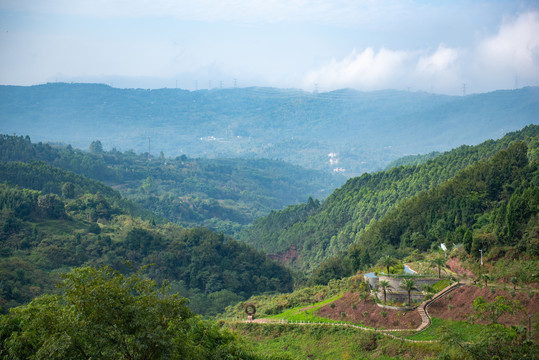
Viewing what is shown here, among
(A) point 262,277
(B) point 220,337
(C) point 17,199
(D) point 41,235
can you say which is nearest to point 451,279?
(B) point 220,337

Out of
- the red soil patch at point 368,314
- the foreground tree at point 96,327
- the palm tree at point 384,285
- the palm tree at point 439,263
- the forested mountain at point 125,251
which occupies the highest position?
the foreground tree at point 96,327

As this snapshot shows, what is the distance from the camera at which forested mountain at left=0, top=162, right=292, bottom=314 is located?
78.9m

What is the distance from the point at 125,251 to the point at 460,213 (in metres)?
53.3

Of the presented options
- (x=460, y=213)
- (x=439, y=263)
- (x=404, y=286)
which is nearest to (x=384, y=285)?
(x=404, y=286)

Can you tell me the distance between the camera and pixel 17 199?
9212cm

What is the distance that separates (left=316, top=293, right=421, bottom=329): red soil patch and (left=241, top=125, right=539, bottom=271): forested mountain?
44361 millimetres

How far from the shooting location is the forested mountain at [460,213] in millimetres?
47572

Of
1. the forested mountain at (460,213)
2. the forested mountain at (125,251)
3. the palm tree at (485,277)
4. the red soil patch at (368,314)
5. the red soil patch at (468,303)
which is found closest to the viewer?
the red soil patch at (468,303)

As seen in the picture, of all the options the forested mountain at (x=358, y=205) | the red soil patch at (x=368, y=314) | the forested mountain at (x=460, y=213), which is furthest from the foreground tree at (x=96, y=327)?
the forested mountain at (x=358, y=205)

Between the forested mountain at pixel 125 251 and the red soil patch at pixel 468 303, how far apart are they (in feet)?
128

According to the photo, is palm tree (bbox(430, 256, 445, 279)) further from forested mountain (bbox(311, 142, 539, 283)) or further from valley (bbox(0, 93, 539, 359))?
forested mountain (bbox(311, 142, 539, 283))

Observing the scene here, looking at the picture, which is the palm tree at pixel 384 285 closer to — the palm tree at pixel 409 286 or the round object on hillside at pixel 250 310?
the palm tree at pixel 409 286

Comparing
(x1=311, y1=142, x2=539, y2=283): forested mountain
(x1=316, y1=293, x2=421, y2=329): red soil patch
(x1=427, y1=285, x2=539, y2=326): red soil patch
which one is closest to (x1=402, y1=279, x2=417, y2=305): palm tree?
(x1=316, y1=293, x2=421, y2=329): red soil patch

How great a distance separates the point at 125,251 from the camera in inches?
3546
